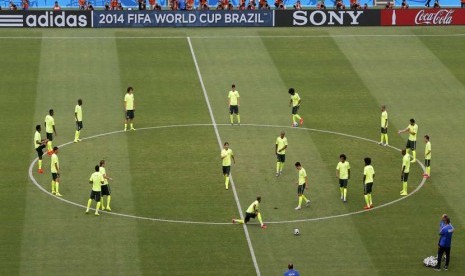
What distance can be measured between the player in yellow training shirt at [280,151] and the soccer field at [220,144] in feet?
3.36

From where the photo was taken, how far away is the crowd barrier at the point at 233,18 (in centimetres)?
7681

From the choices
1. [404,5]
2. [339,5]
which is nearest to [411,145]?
[339,5]

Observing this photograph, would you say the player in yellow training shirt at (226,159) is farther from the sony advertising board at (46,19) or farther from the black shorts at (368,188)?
the sony advertising board at (46,19)

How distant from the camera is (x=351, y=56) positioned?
7238 centimetres

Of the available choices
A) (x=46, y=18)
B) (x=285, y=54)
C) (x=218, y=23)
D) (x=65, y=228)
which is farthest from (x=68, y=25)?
(x=65, y=228)

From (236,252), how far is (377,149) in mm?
14781

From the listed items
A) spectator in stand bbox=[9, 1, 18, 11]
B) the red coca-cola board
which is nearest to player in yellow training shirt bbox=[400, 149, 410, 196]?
the red coca-cola board

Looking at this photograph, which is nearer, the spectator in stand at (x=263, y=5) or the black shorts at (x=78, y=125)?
the black shorts at (x=78, y=125)

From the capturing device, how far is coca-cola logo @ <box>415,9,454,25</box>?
261ft

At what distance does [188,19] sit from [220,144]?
953 inches

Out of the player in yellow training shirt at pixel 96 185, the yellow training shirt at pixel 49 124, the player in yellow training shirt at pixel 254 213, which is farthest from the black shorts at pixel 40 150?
the player in yellow training shirt at pixel 254 213

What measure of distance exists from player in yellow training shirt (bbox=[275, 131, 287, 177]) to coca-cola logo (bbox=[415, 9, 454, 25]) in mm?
31299

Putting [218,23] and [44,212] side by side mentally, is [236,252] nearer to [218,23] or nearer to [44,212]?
[44,212]

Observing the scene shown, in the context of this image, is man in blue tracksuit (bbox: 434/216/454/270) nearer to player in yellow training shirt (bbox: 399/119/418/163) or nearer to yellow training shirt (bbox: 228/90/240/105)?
player in yellow training shirt (bbox: 399/119/418/163)
